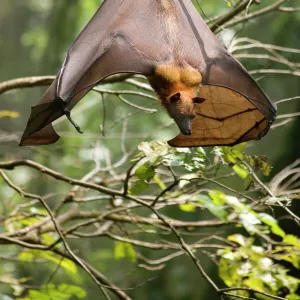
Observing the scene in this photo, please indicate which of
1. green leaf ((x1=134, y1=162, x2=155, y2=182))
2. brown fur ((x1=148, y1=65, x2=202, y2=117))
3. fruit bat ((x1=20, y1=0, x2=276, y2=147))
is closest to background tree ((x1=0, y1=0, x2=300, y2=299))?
green leaf ((x1=134, y1=162, x2=155, y2=182))

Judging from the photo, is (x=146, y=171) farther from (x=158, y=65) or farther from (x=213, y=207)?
(x=213, y=207)

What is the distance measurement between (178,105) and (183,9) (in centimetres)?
60

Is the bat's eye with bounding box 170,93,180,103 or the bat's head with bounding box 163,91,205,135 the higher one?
the bat's eye with bounding box 170,93,180,103

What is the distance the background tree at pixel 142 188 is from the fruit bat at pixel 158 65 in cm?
17

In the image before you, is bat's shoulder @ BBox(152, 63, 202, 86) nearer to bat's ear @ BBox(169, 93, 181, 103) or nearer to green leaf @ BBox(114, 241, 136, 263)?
bat's ear @ BBox(169, 93, 181, 103)

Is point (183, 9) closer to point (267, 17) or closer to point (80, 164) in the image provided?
point (80, 164)

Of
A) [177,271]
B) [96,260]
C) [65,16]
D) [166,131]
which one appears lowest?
[177,271]

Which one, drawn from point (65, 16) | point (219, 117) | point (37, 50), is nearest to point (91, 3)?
point (65, 16)

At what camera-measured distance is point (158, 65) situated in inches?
128

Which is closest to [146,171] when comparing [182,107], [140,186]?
[140,186]

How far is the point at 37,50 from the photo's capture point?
30.8ft

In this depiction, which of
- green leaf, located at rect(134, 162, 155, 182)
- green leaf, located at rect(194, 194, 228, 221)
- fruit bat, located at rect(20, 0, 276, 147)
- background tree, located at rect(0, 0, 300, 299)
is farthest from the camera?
green leaf, located at rect(194, 194, 228, 221)

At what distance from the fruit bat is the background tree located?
17 centimetres

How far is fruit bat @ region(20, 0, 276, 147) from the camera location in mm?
3174
